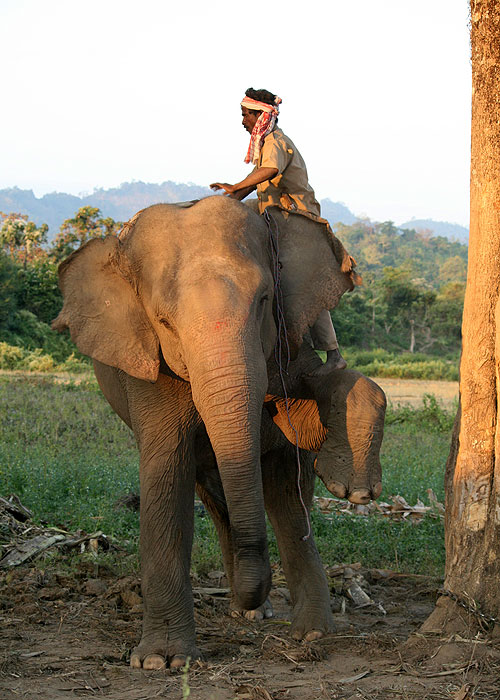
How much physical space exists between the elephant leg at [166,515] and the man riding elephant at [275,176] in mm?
951

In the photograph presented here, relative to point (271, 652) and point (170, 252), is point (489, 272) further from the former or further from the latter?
point (271, 652)

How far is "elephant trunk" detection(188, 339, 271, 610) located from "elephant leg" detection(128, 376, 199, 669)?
66cm

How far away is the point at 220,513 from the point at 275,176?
2.49m

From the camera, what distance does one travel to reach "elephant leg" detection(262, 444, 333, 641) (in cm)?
561

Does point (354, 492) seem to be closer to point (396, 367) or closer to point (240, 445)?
point (240, 445)

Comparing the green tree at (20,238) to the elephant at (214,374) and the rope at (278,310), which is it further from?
the rope at (278,310)

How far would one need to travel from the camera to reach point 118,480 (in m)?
9.26

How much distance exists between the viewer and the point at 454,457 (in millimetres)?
4938

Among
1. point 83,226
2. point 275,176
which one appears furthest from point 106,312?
point 83,226

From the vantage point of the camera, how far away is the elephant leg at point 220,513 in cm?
599

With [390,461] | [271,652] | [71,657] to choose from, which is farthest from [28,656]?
[390,461]

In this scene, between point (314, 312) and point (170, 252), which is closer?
point (170, 252)

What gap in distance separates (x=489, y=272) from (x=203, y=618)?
2.83m

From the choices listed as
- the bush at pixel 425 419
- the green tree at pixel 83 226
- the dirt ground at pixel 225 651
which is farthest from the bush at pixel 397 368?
the dirt ground at pixel 225 651
